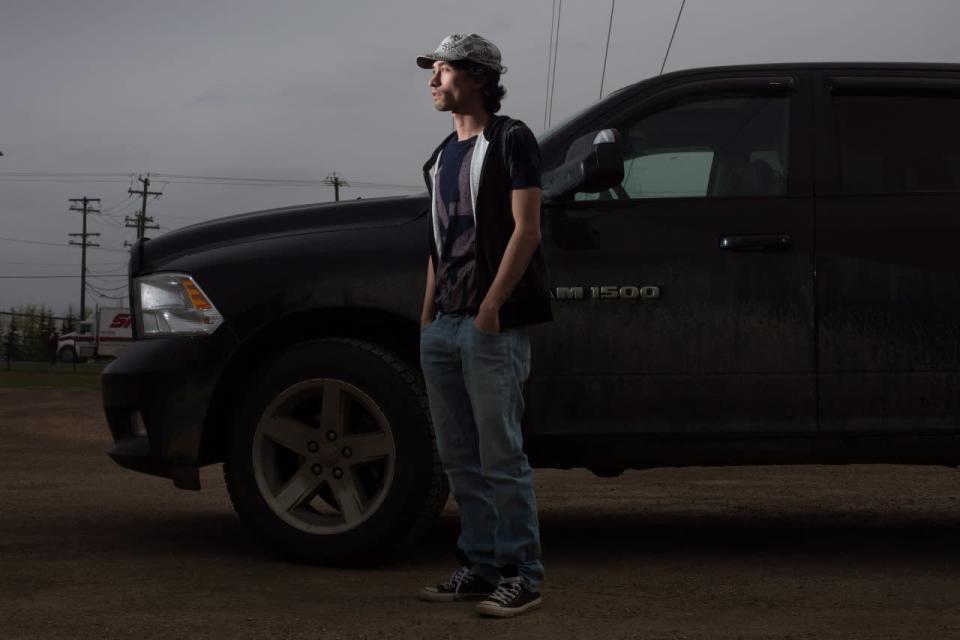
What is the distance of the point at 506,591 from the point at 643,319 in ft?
3.90

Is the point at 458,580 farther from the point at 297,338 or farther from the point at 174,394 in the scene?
the point at 174,394

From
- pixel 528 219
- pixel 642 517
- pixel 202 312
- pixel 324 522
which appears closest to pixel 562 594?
pixel 324 522

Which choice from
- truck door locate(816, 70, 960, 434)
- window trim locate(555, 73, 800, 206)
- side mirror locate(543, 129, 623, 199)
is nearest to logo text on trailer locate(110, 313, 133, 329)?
window trim locate(555, 73, 800, 206)

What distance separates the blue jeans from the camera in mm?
4133

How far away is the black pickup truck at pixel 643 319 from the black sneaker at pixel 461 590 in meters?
0.51

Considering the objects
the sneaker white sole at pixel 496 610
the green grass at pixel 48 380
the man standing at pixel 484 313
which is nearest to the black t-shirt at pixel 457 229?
the man standing at pixel 484 313

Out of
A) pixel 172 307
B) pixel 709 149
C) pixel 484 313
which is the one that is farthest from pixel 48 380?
pixel 484 313

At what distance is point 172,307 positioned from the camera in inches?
201

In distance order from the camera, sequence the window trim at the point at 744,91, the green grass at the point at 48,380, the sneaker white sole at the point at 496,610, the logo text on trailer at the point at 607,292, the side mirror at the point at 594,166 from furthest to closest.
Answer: the green grass at the point at 48,380 → the window trim at the point at 744,91 → the logo text on trailer at the point at 607,292 → the side mirror at the point at 594,166 → the sneaker white sole at the point at 496,610

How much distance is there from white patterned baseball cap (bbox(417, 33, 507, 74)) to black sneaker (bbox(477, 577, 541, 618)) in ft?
5.18

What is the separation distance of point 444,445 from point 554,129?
1455 millimetres

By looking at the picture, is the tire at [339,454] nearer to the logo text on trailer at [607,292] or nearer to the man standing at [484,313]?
the man standing at [484,313]

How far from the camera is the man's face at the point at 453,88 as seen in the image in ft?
13.6

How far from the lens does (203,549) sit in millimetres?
5547
